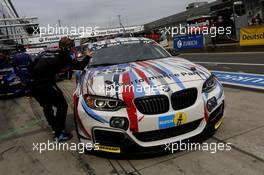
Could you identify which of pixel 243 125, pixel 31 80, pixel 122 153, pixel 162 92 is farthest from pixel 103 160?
pixel 243 125

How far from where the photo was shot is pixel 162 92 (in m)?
3.28

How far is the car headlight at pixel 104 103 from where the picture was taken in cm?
329

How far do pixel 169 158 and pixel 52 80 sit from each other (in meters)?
2.20

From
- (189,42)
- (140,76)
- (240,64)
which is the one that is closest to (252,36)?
(240,64)

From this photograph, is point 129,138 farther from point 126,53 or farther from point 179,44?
point 179,44

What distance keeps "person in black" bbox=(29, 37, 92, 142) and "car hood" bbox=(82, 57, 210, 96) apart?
533 mm

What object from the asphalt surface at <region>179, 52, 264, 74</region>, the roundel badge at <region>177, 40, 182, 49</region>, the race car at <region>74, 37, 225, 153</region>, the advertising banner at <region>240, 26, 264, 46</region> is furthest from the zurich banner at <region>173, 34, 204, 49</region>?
the race car at <region>74, 37, 225, 153</region>

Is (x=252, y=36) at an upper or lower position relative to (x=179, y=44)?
lower

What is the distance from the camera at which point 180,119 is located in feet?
10.7

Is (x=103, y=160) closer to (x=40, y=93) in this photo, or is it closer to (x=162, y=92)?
(x=162, y=92)

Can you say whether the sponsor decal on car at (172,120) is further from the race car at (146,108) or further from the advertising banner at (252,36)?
the advertising banner at (252,36)

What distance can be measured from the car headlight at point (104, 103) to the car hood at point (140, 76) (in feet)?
0.20

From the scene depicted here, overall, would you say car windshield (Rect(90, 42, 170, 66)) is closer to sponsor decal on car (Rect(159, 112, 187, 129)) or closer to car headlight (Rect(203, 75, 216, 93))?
car headlight (Rect(203, 75, 216, 93))

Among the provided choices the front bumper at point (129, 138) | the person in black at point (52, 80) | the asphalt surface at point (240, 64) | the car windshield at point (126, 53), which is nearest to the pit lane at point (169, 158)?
the front bumper at point (129, 138)
